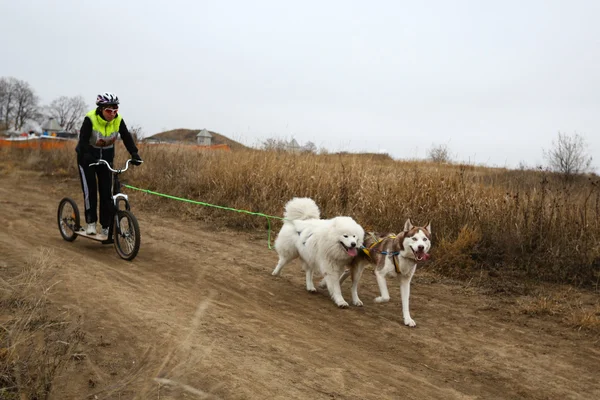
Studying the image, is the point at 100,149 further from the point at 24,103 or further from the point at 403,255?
the point at 24,103

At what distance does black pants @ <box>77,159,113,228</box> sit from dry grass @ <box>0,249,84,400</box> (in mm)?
2891

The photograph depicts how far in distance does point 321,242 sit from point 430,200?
4.02 meters

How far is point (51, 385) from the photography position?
3.10m

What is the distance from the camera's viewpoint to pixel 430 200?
9.33 m

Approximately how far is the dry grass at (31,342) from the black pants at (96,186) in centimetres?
289

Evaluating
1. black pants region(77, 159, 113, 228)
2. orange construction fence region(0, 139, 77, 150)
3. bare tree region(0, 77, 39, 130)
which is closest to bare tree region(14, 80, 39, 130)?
bare tree region(0, 77, 39, 130)

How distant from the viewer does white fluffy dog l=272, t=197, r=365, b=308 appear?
5.82 metres

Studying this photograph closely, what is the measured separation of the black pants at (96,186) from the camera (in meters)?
7.38

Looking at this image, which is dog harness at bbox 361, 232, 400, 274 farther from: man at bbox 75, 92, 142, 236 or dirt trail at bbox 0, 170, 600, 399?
man at bbox 75, 92, 142, 236

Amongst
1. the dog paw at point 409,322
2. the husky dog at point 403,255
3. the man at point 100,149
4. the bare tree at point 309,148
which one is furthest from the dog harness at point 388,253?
the bare tree at point 309,148

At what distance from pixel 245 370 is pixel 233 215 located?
736 centimetres

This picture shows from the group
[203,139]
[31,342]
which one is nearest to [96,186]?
[31,342]

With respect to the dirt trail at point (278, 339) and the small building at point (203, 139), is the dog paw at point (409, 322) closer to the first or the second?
the dirt trail at point (278, 339)

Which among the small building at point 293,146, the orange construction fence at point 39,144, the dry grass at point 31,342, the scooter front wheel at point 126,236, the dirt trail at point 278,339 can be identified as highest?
the small building at point 293,146
